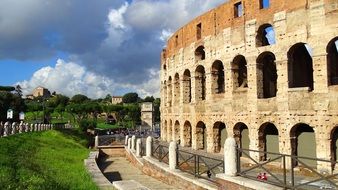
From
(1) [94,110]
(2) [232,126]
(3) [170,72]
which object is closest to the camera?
(2) [232,126]

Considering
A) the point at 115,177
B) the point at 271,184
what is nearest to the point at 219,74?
the point at 115,177

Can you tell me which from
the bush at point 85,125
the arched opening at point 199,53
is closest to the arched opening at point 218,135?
the arched opening at point 199,53

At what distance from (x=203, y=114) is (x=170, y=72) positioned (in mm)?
7703

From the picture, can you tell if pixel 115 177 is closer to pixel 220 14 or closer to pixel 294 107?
pixel 294 107

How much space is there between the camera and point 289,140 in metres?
19.2

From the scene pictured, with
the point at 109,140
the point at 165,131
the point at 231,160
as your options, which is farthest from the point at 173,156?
the point at 165,131

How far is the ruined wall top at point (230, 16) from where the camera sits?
752 inches

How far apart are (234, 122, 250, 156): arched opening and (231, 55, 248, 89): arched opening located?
2.46 m

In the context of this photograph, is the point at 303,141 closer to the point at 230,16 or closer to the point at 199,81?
the point at 230,16

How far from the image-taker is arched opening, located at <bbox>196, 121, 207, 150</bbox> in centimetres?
2688

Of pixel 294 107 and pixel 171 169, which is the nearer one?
pixel 171 169

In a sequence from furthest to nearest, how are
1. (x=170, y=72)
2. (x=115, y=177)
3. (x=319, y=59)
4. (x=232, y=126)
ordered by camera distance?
1. (x=170, y=72)
2. (x=232, y=126)
3. (x=115, y=177)
4. (x=319, y=59)

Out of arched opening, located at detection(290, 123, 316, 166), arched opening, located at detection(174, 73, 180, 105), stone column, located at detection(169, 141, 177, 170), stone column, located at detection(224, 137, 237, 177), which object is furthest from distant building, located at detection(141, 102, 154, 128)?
stone column, located at detection(224, 137, 237, 177)

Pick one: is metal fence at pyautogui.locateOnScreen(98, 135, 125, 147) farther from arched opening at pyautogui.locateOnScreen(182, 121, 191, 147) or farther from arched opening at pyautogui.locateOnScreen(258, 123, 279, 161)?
arched opening at pyautogui.locateOnScreen(258, 123, 279, 161)
